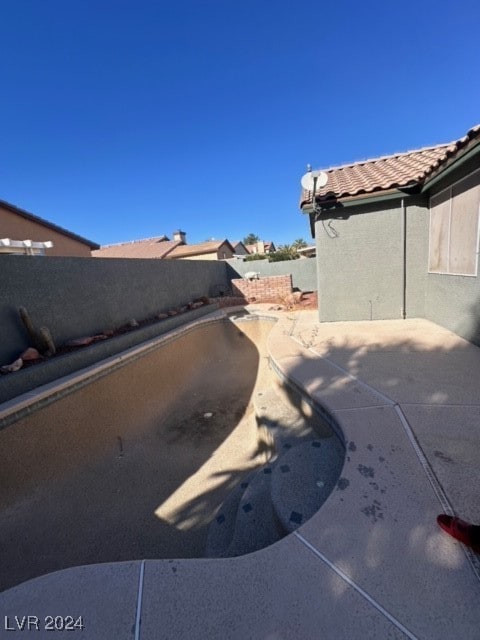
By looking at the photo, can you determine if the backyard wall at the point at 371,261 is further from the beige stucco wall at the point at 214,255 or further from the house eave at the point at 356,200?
the beige stucco wall at the point at 214,255

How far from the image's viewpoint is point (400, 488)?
1.98 metres

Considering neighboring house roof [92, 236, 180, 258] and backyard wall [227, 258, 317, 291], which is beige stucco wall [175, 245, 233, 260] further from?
backyard wall [227, 258, 317, 291]

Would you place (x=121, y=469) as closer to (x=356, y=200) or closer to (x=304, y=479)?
(x=304, y=479)

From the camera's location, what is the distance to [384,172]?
6926 millimetres

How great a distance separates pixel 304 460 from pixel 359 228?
5408mm

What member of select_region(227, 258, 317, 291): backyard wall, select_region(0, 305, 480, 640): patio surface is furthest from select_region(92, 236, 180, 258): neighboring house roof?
select_region(0, 305, 480, 640): patio surface

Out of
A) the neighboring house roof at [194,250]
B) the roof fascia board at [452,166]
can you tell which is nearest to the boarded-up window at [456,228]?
the roof fascia board at [452,166]

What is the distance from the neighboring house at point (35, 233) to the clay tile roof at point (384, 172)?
28.6ft

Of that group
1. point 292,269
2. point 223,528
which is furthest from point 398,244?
point 292,269

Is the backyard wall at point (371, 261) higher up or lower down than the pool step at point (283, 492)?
higher up

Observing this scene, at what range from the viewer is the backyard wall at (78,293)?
216 inches

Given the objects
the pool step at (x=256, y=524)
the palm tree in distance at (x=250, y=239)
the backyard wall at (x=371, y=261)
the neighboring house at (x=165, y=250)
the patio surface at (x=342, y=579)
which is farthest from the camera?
the palm tree in distance at (x=250, y=239)

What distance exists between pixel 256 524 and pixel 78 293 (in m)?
6.54

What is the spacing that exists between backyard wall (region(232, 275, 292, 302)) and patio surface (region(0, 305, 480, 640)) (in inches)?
442
